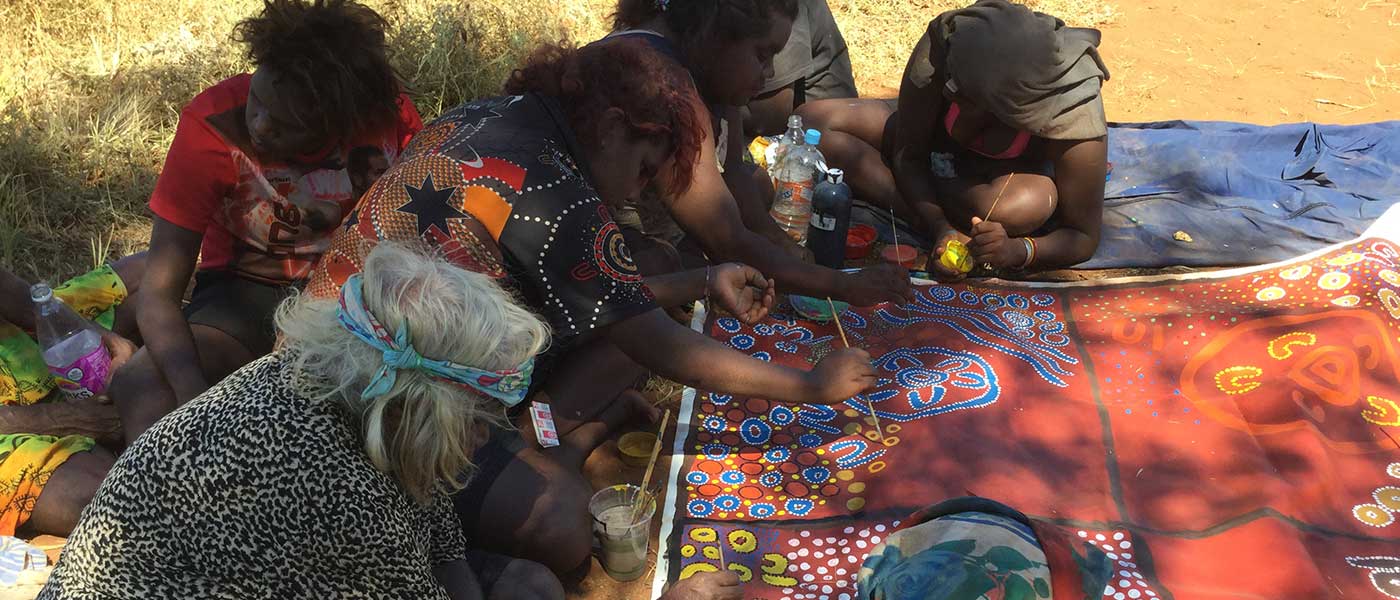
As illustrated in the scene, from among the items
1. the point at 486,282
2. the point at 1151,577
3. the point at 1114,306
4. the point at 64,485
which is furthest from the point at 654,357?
the point at 1114,306

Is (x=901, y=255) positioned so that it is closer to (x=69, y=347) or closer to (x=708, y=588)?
(x=708, y=588)

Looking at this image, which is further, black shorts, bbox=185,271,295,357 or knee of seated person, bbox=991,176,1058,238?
knee of seated person, bbox=991,176,1058,238

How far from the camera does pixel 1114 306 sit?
3.85 m

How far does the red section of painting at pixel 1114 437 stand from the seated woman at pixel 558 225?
1.64 feet

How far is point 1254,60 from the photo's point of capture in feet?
21.5

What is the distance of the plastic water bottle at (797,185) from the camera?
162 inches

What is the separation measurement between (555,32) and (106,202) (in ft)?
→ 8.38

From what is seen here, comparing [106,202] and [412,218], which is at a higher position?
[412,218]

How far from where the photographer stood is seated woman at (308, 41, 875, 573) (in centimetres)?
231

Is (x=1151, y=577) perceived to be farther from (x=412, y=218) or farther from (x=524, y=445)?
(x=412, y=218)

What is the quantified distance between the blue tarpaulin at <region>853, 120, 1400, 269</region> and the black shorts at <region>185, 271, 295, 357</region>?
8.27 feet

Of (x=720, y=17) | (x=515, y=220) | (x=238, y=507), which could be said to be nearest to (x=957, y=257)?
(x=720, y=17)

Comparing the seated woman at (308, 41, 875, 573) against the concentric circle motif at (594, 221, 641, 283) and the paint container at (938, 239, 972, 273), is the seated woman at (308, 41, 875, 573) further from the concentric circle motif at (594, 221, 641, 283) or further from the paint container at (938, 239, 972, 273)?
the paint container at (938, 239, 972, 273)

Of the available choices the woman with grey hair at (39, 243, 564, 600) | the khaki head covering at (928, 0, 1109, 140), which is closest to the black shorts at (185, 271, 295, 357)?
the woman with grey hair at (39, 243, 564, 600)
